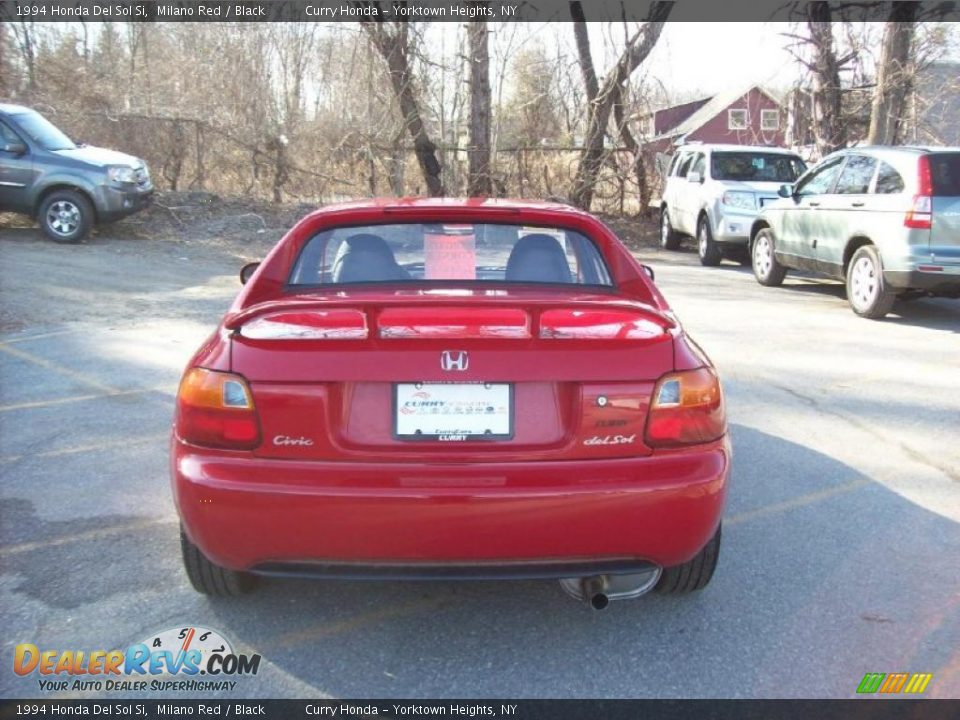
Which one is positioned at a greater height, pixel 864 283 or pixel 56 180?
pixel 56 180

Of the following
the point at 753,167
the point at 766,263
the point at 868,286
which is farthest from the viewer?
the point at 753,167

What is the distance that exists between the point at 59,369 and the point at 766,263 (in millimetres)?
8899

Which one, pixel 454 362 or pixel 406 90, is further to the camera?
pixel 406 90

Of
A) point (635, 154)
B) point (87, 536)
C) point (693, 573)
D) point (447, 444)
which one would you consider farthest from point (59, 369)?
point (635, 154)

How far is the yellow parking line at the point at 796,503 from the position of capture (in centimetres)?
394

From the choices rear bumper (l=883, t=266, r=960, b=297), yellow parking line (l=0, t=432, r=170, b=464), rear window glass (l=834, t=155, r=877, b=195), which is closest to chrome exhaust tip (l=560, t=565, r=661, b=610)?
yellow parking line (l=0, t=432, r=170, b=464)

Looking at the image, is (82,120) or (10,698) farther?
(82,120)

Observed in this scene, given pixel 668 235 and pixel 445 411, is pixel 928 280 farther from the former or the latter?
pixel 668 235

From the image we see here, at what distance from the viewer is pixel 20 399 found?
18.5 ft

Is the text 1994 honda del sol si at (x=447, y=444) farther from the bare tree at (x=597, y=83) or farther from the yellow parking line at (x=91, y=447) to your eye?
the bare tree at (x=597, y=83)

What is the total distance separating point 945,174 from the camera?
8.09m

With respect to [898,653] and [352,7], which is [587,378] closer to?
[898,653]

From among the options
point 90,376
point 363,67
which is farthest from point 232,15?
point 90,376
